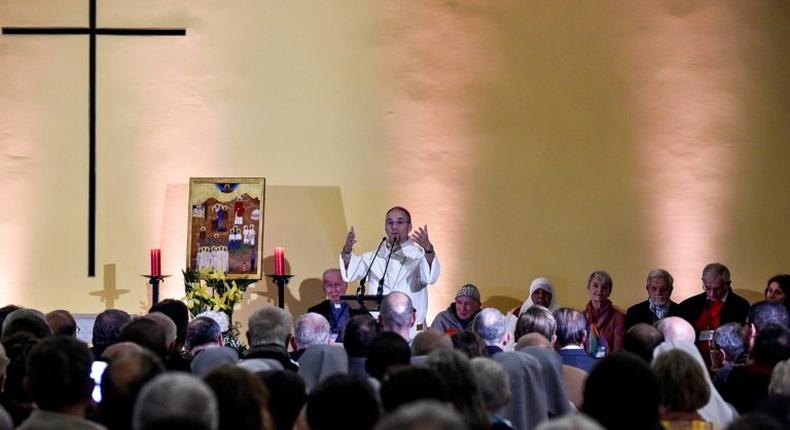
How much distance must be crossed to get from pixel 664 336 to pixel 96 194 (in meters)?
5.17

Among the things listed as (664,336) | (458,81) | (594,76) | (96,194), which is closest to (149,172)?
(96,194)

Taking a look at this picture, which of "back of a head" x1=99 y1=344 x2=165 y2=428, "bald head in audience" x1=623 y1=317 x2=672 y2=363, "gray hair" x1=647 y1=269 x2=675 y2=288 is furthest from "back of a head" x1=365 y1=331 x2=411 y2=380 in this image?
"gray hair" x1=647 y1=269 x2=675 y2=288

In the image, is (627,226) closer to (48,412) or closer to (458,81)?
(458,81)

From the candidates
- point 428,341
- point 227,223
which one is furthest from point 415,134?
point 428,341

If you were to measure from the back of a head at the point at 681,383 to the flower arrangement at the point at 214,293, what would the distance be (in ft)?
13.5

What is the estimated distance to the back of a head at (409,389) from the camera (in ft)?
10.7

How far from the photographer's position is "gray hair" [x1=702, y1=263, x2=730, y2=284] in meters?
8.38

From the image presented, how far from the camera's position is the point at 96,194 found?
9.27 m

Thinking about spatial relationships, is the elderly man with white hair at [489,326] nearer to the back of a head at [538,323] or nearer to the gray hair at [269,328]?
the back of a head at [538,323]

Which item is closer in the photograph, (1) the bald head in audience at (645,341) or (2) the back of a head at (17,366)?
(2) the back of a head at (17,366)

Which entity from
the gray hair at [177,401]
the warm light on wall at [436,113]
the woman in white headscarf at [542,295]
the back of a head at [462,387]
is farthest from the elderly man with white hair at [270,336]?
the warm light on wall at [436,113]

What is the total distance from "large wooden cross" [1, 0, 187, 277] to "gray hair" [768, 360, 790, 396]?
19.2 ft

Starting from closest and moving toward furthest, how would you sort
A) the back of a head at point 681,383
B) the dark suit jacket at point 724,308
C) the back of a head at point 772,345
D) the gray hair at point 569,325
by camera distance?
1. the back of a head at point 681,383
2. the back of a head at point 772,345
3. the gray hair at point 569,325
4. the dark suit jacket at point 724,308

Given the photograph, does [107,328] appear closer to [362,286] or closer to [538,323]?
[538,323]
